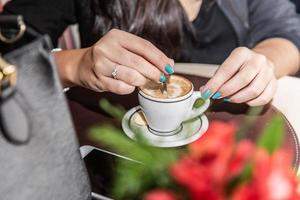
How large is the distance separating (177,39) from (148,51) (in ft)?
1.38

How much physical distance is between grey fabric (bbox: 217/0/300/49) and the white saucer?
478 mm

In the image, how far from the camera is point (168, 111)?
0.70 m

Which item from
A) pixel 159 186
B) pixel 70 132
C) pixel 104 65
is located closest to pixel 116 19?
pixel 104 65

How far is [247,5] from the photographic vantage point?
1264 millimetres

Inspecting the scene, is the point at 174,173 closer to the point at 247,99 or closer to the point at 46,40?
the point at 46,40

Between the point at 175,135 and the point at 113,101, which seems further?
the point at 113,101

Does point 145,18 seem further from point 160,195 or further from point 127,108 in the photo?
point 160,195

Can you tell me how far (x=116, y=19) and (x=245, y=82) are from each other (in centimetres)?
43

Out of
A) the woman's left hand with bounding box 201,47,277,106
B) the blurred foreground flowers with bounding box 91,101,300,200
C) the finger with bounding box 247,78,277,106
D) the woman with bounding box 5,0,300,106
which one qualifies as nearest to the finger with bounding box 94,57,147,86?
the woman with bounding box 5,0,300,106

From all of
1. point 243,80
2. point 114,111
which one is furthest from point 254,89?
point 114,111

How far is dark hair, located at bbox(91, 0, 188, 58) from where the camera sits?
3.52 feet

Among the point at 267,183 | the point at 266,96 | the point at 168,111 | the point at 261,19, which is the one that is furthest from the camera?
the point at 261,19

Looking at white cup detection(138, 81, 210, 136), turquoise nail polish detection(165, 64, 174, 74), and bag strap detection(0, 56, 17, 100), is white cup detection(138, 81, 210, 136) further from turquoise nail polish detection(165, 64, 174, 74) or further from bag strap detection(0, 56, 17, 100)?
bag strap detection(0, 56, 17, 100)

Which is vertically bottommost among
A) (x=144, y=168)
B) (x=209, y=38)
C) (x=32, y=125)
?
(x=209, y=38)
